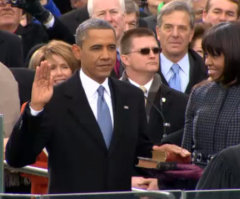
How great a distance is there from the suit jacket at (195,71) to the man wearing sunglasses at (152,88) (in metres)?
0.52

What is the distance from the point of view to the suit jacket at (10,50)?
1084 centimetres

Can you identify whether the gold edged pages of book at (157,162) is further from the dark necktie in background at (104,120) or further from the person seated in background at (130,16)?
the person seated in background at (130,16)

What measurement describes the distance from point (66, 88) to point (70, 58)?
2326 mm

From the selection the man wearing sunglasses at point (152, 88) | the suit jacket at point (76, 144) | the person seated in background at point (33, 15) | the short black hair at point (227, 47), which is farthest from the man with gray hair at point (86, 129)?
the person seated in background at point (33, 15)

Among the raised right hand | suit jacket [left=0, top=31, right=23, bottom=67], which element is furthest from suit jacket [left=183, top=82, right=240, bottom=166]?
suit jacket [left=0, top=31, right=23, bottom=67]

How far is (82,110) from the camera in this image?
26.5ft

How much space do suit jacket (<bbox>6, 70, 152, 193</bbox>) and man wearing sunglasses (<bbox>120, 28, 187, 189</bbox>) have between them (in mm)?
1111

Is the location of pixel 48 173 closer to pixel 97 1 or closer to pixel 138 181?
pixel 138 181

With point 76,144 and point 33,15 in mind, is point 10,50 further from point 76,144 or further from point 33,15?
point 76,144

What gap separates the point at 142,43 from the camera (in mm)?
10484

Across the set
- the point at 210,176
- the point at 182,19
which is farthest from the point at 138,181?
the point at 182,19

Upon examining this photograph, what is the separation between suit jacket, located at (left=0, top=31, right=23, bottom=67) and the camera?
10.8 metres

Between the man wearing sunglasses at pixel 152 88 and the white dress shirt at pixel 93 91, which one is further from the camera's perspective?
the man wearing sunglasses at pixel 152 88

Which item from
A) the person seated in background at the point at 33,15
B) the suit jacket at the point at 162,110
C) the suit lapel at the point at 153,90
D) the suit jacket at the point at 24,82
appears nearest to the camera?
the suit jacket at the point at 24,82
